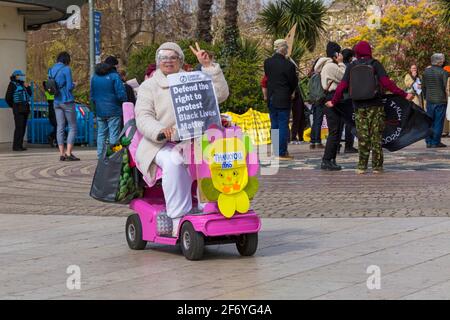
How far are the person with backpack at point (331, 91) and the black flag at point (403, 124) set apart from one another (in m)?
A: 0.41

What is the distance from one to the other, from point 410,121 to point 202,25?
15925mm

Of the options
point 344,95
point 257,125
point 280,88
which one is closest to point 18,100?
point 257,125

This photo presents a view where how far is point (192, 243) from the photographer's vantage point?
7906 mm

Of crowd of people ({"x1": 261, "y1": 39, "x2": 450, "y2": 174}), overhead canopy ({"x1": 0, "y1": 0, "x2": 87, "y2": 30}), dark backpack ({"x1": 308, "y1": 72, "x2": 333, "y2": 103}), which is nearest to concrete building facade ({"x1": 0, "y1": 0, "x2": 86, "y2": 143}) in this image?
overhead canopy ({"x1": 0, "y1": 0, "x2": 87, "y2": 30})

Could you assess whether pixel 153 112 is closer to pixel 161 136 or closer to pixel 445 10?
pixel 161 136

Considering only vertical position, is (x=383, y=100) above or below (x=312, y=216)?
above

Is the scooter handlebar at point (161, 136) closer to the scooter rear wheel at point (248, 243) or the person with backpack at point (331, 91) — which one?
the scooter rear wheel at point (248, 243)

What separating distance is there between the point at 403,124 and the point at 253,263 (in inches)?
314

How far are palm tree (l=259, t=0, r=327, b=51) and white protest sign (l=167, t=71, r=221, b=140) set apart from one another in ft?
98.9

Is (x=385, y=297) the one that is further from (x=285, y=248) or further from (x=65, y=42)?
(x=65, y=42)

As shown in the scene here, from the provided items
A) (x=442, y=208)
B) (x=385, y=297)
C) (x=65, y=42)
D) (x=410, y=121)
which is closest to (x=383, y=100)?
(x=410, y=121)

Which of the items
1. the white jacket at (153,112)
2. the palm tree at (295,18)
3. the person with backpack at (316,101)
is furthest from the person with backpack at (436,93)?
the palm tree at (295,18)

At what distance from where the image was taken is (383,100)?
14906 mm

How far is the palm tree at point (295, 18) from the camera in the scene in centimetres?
3819
